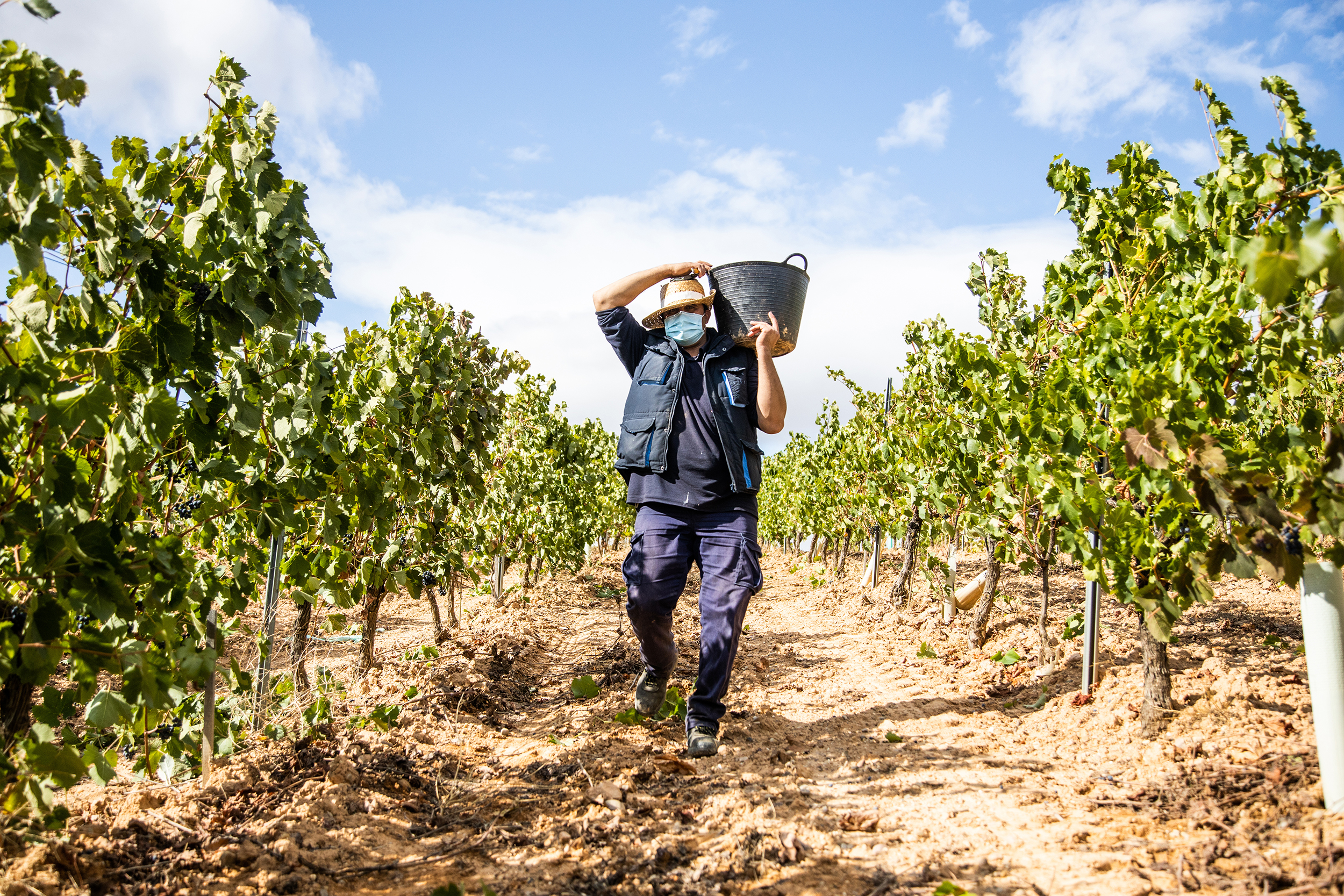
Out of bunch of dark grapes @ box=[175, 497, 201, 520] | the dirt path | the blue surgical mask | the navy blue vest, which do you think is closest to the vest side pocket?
the navy blue vest

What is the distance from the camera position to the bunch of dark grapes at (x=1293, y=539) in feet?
6.91

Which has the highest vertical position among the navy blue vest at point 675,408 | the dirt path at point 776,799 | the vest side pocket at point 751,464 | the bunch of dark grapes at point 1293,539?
the navy blue vest at point 675,408

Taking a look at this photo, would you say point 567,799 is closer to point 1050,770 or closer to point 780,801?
point 780,801

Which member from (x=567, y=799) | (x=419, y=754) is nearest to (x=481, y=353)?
(x=419, y=754)

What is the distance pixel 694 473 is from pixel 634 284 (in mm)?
873

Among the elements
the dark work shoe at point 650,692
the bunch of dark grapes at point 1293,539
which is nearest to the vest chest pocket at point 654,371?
the dark work shoe at point 650,692

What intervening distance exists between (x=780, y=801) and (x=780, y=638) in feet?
15.3

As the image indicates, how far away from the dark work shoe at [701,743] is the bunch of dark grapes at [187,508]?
6.39ft

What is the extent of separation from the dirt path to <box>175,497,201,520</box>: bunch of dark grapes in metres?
0.86

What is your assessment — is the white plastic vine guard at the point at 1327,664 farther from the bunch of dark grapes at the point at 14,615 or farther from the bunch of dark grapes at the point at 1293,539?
the bunch of dark grapes at the point at 14,615

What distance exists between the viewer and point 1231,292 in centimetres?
273

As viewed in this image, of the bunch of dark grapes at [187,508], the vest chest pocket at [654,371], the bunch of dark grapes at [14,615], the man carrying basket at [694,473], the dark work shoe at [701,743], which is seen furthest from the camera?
the vest chest pocket at [654,371]

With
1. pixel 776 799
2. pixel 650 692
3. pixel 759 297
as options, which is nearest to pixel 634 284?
pixel 759 297

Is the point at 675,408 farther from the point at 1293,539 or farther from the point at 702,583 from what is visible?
the point at 1293,539
